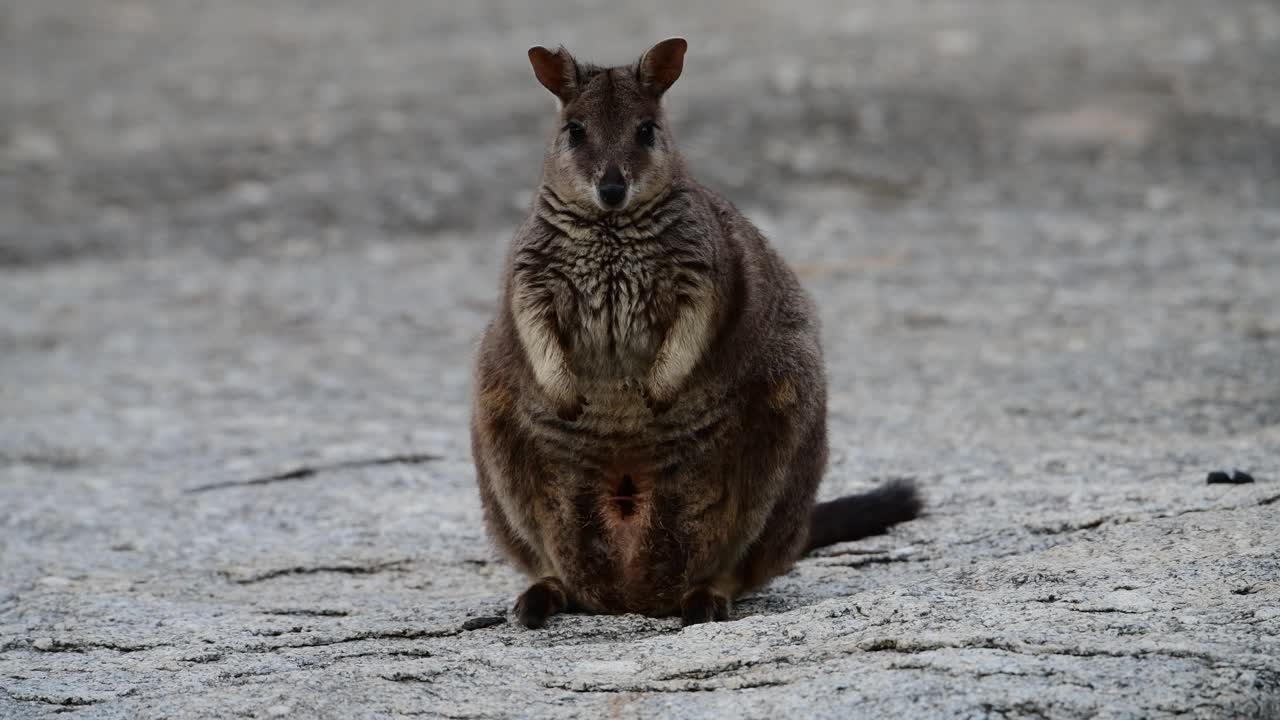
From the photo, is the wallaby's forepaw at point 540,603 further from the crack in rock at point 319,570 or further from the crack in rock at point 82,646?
the crack in rock at point 82,646

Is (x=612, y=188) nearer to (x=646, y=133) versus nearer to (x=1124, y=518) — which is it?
(x=646, y=133)

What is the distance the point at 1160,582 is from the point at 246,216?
819 cm

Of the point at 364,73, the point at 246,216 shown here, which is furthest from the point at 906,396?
the point at 364,73

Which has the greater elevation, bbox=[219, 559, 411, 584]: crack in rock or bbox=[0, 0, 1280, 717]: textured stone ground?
bbox=[0, 0, 1280, 717]: textured stone ground

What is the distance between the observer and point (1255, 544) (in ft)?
14.3

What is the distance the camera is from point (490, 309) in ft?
31.2

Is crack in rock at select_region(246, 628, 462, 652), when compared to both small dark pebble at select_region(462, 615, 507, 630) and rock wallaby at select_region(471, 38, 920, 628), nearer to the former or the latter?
small dark pebble at select_region(462, 615, 507, 630)

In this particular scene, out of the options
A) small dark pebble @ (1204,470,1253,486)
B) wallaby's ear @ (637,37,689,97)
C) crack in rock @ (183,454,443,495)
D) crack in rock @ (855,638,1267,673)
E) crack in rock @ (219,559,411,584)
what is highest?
wallaby's ear @ (637,37,689,97)

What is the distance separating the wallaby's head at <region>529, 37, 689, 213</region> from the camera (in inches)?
183

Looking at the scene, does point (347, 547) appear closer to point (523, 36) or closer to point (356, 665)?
point (356, 665)

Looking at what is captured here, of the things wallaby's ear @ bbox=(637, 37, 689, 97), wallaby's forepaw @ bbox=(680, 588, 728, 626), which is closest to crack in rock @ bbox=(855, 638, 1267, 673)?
wallaby's forepaw @ bbox=(680, 588, 728, 626)

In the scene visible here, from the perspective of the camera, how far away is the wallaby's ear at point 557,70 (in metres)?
4.86

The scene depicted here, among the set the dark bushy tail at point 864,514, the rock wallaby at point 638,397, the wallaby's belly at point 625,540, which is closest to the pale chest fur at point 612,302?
the rock wallaby at point 638,397

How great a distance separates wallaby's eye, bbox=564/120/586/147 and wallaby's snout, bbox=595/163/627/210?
0.23 meters
